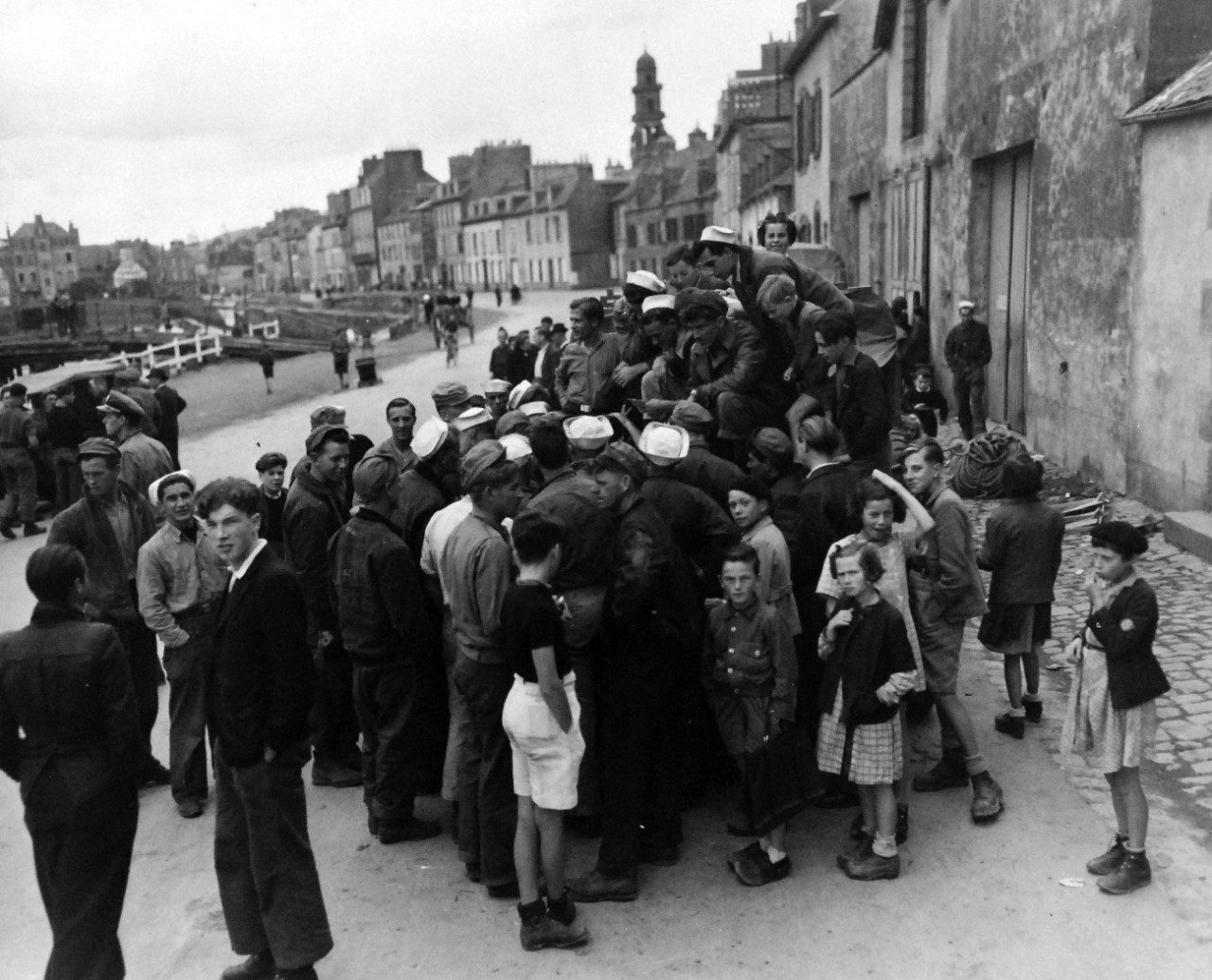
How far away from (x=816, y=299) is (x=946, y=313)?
29.5 feet

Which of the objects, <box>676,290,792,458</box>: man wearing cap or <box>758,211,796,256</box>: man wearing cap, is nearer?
<box>676,290,792,458</box>: man wearing cap

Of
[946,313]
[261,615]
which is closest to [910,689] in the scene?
[261,615]

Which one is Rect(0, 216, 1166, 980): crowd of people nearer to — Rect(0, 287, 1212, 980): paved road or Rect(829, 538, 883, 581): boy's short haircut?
Rect(829, 538, 883, 581): boy's short haircut

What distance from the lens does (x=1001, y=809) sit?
5.42 meters

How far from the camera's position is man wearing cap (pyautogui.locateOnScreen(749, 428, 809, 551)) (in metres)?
5.87

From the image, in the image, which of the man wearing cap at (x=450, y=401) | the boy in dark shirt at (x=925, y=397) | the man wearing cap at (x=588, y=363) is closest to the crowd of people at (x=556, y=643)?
the man wearing cap at (x=450, y=401)

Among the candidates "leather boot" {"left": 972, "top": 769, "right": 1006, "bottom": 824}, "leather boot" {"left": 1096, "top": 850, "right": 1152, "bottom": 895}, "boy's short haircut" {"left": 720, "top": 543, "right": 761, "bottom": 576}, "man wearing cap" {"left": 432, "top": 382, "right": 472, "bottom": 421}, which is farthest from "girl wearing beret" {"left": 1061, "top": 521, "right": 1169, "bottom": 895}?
"man wearing cap" {"left": 432, "top": 382, "right": 472, "bottom": 421}

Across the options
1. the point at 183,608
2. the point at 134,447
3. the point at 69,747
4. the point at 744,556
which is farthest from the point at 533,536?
the point at 134,447

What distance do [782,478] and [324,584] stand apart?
2562mm

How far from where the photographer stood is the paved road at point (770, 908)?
4402mm

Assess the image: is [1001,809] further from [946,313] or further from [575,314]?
[946,313]

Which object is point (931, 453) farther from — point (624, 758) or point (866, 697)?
point (624, 758)

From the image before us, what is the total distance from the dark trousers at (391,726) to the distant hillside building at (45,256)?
13789 cm

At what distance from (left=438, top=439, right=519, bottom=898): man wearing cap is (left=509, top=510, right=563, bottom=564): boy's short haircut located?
485 mm
